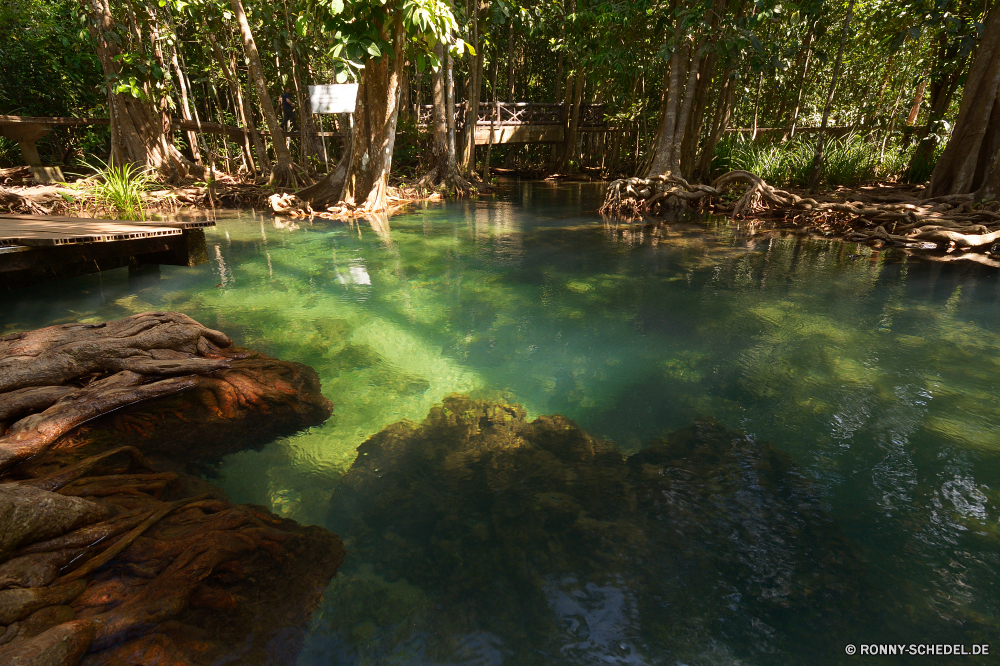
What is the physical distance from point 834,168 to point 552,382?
1133cm

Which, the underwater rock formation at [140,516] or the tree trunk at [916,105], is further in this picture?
the tree trunk at [916,105]

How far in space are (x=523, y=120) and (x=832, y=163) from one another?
1114cm

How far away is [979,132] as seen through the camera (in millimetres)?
8164

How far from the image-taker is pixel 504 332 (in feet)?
14.6

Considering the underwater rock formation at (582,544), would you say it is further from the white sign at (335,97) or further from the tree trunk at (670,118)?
the tree trunk at (670,118)

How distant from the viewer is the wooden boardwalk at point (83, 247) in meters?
4.45

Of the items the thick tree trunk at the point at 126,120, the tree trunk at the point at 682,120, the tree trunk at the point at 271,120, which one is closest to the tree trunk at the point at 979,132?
the tree trunk at the point at 682,120

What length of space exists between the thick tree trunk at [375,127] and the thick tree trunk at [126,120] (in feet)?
16.1

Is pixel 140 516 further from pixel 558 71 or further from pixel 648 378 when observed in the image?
pixel 558 71

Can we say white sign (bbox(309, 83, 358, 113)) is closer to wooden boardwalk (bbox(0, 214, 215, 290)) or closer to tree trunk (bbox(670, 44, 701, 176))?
wooden boardwalk (bbox(0, 214, 215, 290))

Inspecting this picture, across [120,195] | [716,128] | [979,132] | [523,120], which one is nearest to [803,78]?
[716,128]

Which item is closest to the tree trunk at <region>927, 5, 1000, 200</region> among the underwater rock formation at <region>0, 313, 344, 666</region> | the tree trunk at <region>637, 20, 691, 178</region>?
the tree trunk at <region>637, 20, 691, 178</region>

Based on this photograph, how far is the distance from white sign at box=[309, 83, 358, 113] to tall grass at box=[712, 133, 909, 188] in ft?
30.0

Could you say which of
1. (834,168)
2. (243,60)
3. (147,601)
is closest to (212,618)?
(147,601)
